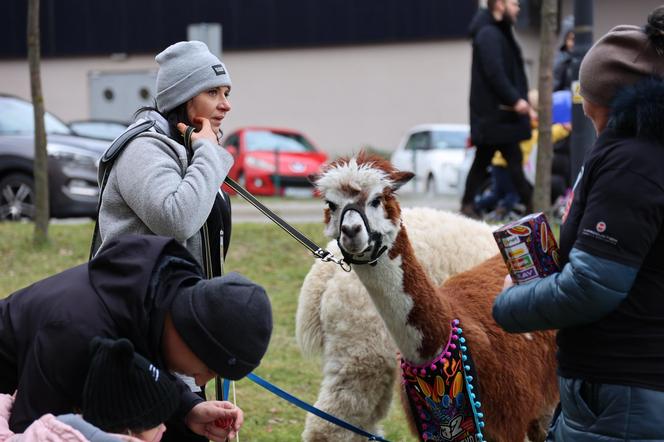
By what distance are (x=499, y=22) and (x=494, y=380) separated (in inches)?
200

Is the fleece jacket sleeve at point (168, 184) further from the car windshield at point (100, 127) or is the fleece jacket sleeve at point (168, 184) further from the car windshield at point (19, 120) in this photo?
the car windshield at point (100, 127)

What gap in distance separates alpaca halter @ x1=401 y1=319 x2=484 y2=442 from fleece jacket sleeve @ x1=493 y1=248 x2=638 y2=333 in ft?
3.57

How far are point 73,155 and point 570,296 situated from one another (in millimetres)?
9035

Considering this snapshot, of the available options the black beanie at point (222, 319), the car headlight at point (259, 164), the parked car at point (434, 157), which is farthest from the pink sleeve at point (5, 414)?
the car headlight at point (259, 164)

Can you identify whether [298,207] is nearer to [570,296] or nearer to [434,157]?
[434,157]

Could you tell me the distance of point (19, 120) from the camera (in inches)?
484

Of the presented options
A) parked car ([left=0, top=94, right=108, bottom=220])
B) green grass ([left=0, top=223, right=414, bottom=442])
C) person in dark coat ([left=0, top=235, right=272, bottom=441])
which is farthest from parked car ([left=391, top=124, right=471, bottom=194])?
person in dark coat ([left=0, top=235, right=272, bottom=441])

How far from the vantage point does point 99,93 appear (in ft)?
96.3

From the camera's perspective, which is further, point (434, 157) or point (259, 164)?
point (434, 157)

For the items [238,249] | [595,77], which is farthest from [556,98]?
[595,77]

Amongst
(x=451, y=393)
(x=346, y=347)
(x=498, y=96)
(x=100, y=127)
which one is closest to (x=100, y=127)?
(x=100, y=127)

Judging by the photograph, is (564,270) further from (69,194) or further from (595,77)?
(69,194)

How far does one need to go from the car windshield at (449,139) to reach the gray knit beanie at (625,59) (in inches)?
726

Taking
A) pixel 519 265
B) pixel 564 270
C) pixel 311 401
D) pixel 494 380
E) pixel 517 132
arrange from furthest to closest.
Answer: pixel 517 132 < pixel 311 401 < pixel 494 380 < pixel 519 265 < pixel 564 270
